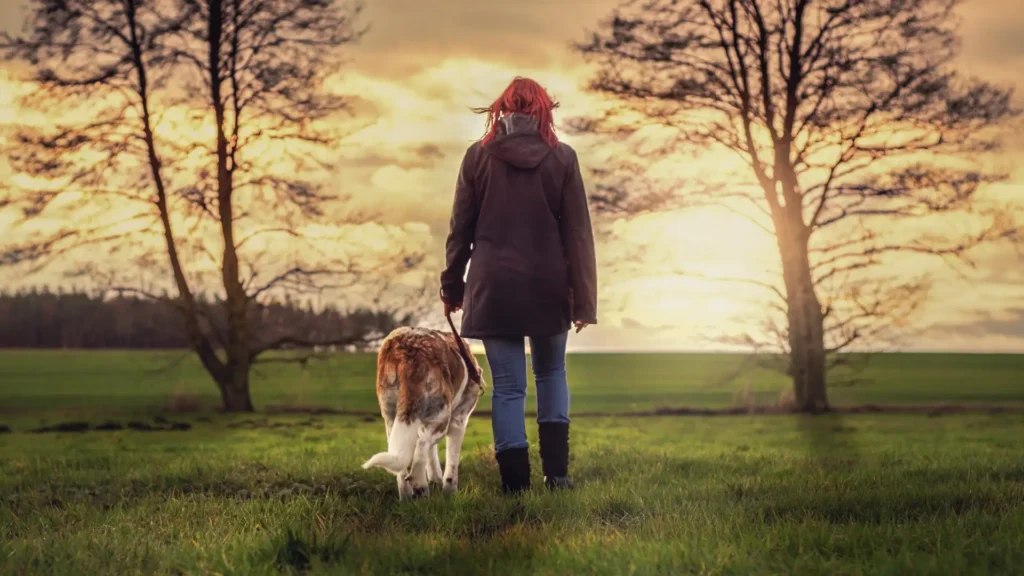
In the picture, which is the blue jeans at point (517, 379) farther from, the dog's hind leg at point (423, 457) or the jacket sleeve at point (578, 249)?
Result: the dog's hind leg at point (423, 457)

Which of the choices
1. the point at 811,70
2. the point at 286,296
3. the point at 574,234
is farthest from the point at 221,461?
the point at 811,70

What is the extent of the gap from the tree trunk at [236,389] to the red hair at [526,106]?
1492cm

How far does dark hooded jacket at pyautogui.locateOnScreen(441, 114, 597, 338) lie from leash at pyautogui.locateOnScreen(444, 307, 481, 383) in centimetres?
22

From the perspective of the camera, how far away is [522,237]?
6160 millimetres

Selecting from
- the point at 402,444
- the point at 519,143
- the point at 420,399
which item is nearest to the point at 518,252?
the point at 519,143

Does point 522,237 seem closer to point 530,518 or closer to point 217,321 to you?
point 530,518

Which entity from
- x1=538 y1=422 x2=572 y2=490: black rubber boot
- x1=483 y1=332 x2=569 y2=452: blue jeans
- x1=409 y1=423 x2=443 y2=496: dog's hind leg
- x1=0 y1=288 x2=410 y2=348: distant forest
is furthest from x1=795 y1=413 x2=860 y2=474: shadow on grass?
x1=0 y1=288 x2=410 y2=348: distant forest

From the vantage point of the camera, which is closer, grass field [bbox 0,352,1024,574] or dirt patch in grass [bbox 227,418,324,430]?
grass field [bbox 0,352,1024,574]

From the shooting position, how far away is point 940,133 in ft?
60.1

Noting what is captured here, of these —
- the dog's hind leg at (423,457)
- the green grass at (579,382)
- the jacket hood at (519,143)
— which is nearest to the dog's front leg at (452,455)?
the dog's hind leg at (423,457)

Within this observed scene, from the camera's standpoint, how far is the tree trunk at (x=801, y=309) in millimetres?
18344

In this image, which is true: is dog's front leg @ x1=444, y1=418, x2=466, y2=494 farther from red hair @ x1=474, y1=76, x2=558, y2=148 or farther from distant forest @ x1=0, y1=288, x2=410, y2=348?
distant forest @ x1=0, y1=288, x2=410, y2=348

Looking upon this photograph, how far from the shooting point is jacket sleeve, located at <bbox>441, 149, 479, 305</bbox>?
20.8ft

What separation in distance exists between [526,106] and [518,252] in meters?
0.97
